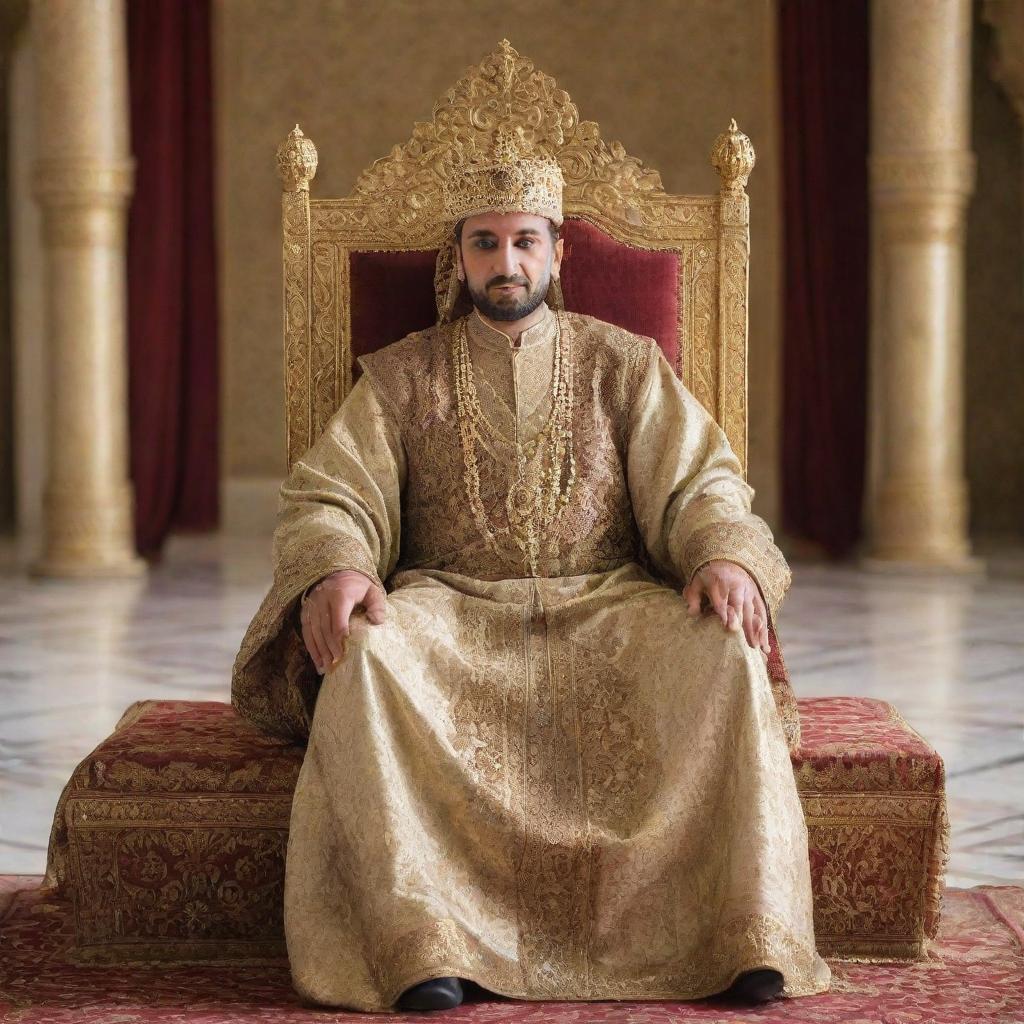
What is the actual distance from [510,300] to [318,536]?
593mm

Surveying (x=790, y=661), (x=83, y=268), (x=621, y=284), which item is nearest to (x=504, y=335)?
(x=621, y=284)

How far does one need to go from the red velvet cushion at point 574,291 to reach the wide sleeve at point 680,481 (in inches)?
9.0

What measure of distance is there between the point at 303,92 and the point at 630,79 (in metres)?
1.92

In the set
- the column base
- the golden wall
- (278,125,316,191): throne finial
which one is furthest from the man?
the golden wall

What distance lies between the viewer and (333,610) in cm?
293

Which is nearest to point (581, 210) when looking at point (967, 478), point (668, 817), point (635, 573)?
point (635, 573)

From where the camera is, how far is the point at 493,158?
3.58m

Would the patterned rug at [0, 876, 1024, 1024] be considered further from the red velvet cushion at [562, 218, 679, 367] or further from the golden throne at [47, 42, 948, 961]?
the red velvet cushion at [562, 218, 679, 367]

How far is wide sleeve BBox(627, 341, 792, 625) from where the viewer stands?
314cm

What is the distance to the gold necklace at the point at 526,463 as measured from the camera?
130 inches

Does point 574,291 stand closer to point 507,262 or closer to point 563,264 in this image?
point 563,264

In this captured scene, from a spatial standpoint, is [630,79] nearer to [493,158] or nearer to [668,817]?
[493,158]

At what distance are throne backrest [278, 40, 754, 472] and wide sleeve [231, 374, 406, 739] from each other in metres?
0.26

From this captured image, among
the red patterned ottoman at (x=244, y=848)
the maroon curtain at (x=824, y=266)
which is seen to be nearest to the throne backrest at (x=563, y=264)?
the red patterned ottoman at (x=244, y=848)
